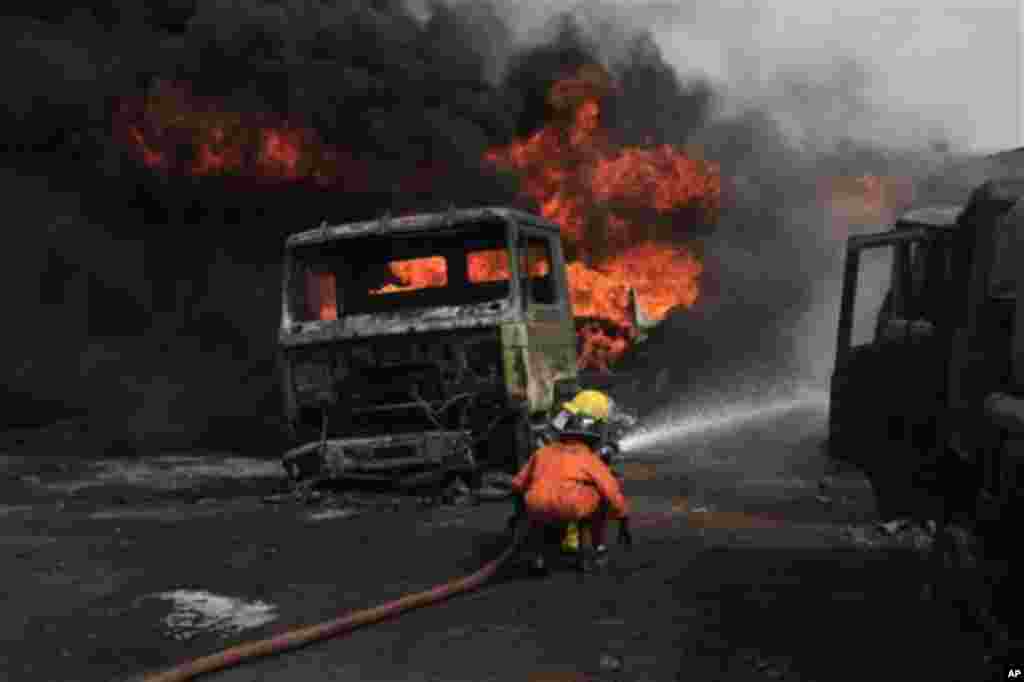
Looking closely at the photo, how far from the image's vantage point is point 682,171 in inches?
808

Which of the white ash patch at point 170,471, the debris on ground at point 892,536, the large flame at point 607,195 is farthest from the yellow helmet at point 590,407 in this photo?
the large flame at point 607,195

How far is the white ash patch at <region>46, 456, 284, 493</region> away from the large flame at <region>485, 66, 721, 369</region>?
812 cm

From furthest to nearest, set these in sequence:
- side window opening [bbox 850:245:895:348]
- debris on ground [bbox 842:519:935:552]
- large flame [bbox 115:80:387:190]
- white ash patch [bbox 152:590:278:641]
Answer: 1. large flame [bbox 115:80:387:190]
2. side window opening [bbox 850:245:895:348]
3. debris on ground [bbox 842:519:935:552]
4. white ash patch [bbox 152:590:278:641]

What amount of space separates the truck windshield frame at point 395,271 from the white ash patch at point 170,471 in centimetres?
219

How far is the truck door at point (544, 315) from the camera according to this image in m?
9.12

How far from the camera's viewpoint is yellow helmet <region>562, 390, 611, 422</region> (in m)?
5.84

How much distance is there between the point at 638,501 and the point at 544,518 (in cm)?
315

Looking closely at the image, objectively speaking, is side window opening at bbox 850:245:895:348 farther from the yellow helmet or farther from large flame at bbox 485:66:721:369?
large flame at bbox 485:66:721:369

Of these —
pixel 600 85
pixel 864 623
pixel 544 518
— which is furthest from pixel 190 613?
pixel 600 85

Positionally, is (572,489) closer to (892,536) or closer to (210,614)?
(210,614)

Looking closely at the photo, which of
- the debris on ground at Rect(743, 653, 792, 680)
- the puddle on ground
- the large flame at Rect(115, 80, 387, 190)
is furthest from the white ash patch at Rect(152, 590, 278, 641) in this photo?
the large flame at Rect(115, 80, 387, 190)

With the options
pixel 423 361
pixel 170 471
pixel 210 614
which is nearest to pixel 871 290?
pixel 423 361

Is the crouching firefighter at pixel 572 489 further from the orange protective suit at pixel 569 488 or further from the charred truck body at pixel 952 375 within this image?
the charred truck body at pixel 952 375

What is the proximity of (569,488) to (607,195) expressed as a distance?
46.7 ft
